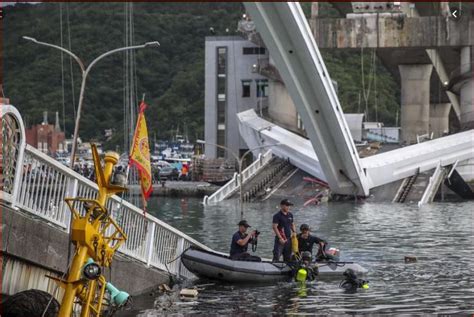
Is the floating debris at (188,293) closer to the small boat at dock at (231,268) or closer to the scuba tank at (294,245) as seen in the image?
the small boat at dock at (231,268)

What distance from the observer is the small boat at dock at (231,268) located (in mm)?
25844

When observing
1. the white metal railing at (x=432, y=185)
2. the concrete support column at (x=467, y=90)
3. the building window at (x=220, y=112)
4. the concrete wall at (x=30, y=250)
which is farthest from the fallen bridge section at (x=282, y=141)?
the concrete wall at (x=30, y=250)

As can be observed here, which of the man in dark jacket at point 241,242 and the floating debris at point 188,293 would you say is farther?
the man in dark jacket at point 241,242

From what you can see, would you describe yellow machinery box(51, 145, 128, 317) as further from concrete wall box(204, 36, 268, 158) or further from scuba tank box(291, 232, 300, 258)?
concrete wall box(204, 36, 268, 158)

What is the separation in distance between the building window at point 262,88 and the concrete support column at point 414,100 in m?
14.2

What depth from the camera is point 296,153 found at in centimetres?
7931

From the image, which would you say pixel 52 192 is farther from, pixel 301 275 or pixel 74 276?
pixel 301 275

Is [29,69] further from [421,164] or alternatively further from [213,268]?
[213,268]

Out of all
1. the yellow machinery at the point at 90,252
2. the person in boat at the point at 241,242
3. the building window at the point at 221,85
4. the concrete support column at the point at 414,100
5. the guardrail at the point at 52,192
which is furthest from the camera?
the building window at the point at 221,85

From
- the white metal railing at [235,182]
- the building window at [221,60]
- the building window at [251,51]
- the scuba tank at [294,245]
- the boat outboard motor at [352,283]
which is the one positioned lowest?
the white metal railing at [235,182]

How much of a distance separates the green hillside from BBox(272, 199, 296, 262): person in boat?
377 ft

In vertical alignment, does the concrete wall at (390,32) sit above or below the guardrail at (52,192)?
above

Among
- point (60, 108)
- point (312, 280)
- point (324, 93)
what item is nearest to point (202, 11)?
point (60, 108)

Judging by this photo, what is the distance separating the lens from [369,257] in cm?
3412
